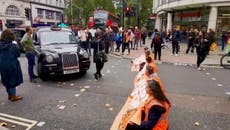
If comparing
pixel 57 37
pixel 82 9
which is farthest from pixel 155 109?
pixel 82 9

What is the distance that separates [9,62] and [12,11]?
46248mm

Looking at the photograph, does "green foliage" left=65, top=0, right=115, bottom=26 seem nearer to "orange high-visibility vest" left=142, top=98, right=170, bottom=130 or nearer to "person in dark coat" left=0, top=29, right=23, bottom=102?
"person in dark coat" left=0, top=29, right=23, bottom=102

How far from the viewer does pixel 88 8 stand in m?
63.2

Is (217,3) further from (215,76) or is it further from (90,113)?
(90,113)

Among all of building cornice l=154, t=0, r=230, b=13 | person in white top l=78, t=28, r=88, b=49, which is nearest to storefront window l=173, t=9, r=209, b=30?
building cornice l=154, t=0, r=230, b=13

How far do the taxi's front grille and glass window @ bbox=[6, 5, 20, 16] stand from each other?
4313 centimetres

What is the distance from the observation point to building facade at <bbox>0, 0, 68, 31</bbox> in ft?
148

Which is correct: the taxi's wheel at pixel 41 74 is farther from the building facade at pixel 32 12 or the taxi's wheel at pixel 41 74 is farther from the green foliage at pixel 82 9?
the green foliage at pixel 82 9

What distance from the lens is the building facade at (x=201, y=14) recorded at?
23.5 meters

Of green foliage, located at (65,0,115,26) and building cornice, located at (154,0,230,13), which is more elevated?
green foliage, located at (65,0,115,26)

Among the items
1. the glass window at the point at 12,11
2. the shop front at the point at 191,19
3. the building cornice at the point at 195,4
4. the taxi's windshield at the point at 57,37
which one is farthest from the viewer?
the glass window at the point at 12,11

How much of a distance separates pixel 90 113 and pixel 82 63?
3.59 metres

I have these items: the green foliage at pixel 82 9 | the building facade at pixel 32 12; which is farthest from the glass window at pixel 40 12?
the green foliage at pixel 82 9

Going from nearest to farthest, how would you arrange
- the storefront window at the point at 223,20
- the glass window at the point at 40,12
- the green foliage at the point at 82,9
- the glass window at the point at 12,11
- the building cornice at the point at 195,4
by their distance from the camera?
the building cornice at the point at 195,4 < the storefront window at the point at 223,20 < the glass window at the point at 12,11 < the glass window at the point at 40,12 < the green foliage at the point at 82,9
